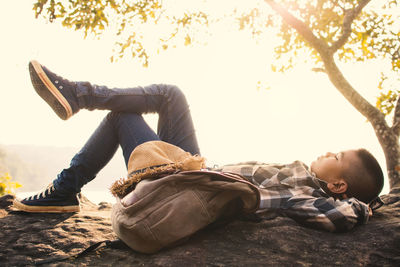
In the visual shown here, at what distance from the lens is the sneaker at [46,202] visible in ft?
8.00

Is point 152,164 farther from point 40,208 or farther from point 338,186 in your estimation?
point 338,186

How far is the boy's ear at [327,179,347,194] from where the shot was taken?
7.73 ft

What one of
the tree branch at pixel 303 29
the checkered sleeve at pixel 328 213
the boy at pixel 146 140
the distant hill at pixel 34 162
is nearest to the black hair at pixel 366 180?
the boy at pixel 146 140

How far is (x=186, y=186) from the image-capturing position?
150cm

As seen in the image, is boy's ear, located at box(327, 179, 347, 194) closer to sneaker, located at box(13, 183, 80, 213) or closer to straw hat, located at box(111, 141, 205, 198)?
straw hat, located at box(111, 141, 205, 198)

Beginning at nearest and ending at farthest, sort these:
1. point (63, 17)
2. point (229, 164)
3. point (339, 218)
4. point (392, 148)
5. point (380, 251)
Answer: point (380, 251) → point (339, 218) → point (229, 164) → point (392, 148) → point (63, 17)

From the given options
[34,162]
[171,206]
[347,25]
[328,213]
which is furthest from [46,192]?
[34,162]

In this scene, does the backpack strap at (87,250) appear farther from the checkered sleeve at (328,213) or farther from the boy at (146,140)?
the checkered sleeve at (328,213)

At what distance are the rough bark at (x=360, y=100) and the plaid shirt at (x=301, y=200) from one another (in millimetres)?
2075

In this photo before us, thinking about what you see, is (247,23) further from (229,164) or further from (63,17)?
(229,164)

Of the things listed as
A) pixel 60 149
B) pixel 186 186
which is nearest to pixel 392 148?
pixel 186 186

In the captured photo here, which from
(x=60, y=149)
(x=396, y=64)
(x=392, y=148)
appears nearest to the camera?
(x=392, y=148)

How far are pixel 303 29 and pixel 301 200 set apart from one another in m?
3.97

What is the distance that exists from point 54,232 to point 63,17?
395 cm
